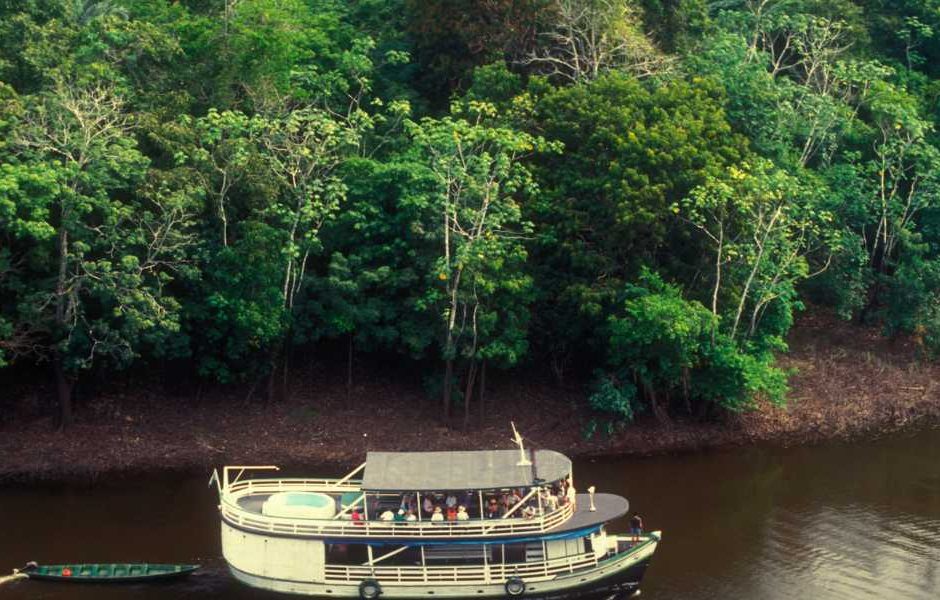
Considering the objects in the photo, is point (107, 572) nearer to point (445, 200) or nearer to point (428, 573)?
point (428, 573)

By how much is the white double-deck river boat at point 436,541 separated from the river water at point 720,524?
0.94 metres

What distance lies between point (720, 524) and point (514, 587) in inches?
266

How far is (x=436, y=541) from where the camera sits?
25.3 metres

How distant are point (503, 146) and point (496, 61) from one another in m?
4.73

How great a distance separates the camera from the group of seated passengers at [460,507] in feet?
83.8

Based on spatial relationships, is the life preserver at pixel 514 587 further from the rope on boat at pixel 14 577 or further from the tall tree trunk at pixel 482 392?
the tall tree trunk at pixel 482 392

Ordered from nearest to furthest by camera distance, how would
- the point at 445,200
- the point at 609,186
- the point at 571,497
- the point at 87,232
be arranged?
the point at 571,497, the point at 87,232, the point at 445,200, the point at 609,186

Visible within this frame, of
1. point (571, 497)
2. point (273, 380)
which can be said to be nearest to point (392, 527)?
point (571, 497)

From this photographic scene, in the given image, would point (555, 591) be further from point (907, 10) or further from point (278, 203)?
point (907, 10)

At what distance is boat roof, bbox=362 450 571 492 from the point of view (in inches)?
1003

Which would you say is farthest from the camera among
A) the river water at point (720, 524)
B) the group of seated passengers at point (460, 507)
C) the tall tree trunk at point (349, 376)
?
the tall tree trunk at point (349, 376)

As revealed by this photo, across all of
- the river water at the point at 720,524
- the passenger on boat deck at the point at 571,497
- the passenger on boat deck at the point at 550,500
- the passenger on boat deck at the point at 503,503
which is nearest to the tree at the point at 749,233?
the river water at the point at 720,524

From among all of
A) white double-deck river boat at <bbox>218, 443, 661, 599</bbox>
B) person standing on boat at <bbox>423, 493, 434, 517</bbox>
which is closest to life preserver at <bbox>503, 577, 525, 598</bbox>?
white double-deck river boat at <bbox>218, 443, 661, 599</bbox>

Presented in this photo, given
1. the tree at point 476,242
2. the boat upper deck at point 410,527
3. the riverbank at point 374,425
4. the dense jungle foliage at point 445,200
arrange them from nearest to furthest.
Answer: the boat upper deck at point 410,527
the dense jungle foliage at point 445,200
the riverbank at point 374,425
the tree at point 476,242
